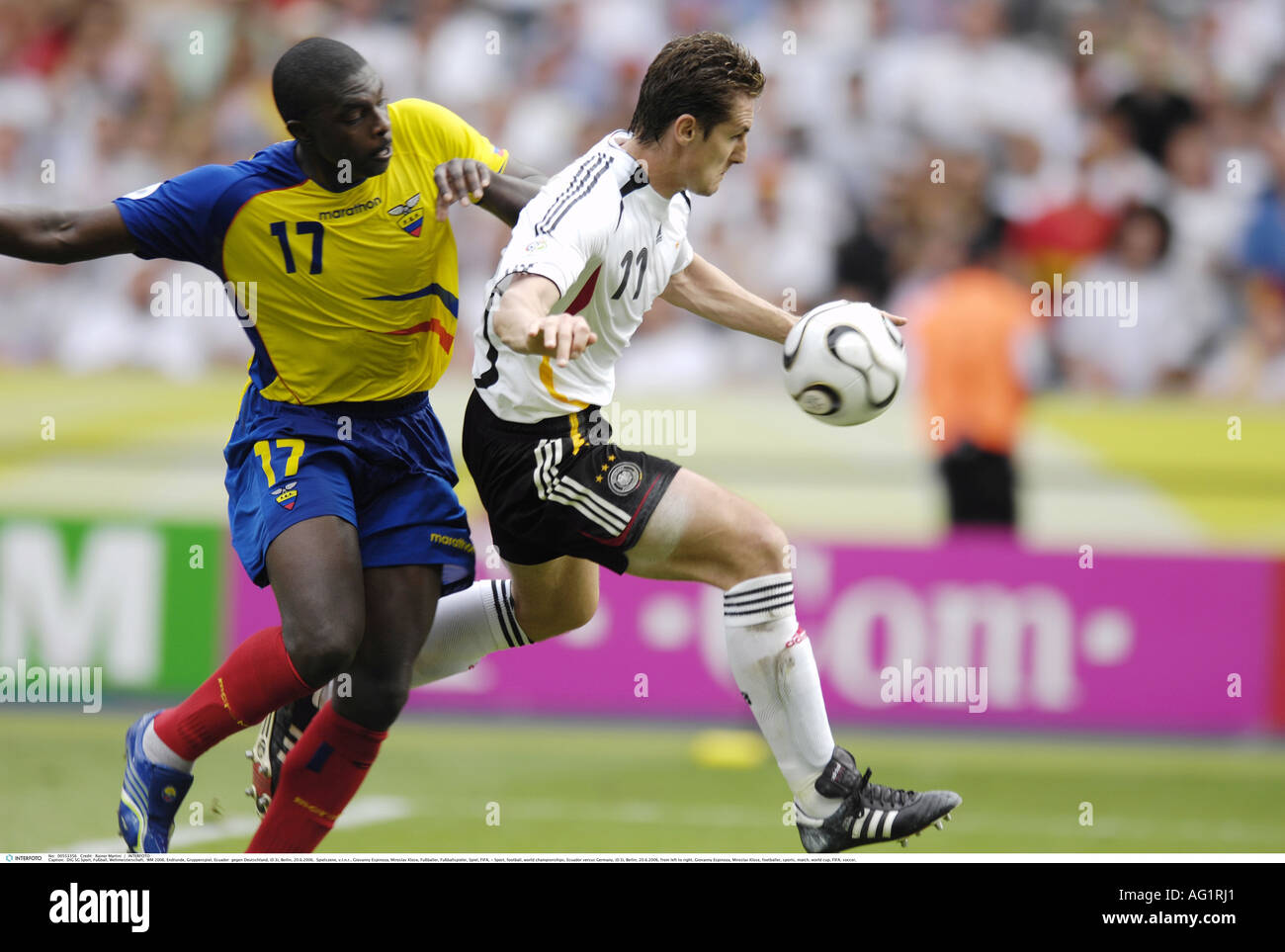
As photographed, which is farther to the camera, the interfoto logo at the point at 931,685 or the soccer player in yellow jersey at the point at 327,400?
the interfoto logo at the point at 931,685

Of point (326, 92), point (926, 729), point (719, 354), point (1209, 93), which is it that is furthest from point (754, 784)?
point (1209, 93)

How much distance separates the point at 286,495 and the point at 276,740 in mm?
1088

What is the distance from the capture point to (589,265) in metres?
5.04

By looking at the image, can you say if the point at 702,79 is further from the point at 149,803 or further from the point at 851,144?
the point at 851,144

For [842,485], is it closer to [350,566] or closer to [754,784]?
[754,784]

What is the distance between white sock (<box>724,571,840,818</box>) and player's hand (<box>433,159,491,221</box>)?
1519mm

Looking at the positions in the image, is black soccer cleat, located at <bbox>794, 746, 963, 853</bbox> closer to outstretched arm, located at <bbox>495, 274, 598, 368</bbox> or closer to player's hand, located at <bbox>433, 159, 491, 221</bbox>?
A: outstretched arm, located at <bbox>495, 274, 598, 368</bbox>

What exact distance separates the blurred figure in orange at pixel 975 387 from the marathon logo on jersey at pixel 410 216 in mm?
5600

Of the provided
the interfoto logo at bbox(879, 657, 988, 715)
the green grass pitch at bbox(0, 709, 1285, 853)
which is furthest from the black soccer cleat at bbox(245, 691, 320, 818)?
the interfoto logo at bbox(879, 657, 988, 715)

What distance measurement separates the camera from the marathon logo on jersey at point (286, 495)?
17.3 feet

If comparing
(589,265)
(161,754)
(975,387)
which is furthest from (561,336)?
(975,387)

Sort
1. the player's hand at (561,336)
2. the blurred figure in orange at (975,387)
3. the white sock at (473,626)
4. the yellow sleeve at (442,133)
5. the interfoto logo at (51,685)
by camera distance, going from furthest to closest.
A: the blurred figure in orange at (975,387) → the interfoto logo at (51,685) → the white sock at (473,626) → the yellow sleeve at (442,133) → the player's hand at (561,336)

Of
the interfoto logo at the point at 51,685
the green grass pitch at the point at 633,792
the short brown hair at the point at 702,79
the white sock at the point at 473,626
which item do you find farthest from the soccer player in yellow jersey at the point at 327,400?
the interfoto logo at the point at 51,685

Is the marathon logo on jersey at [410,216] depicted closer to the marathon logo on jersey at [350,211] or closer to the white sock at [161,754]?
the marathon logo on jersey at [350,211]
